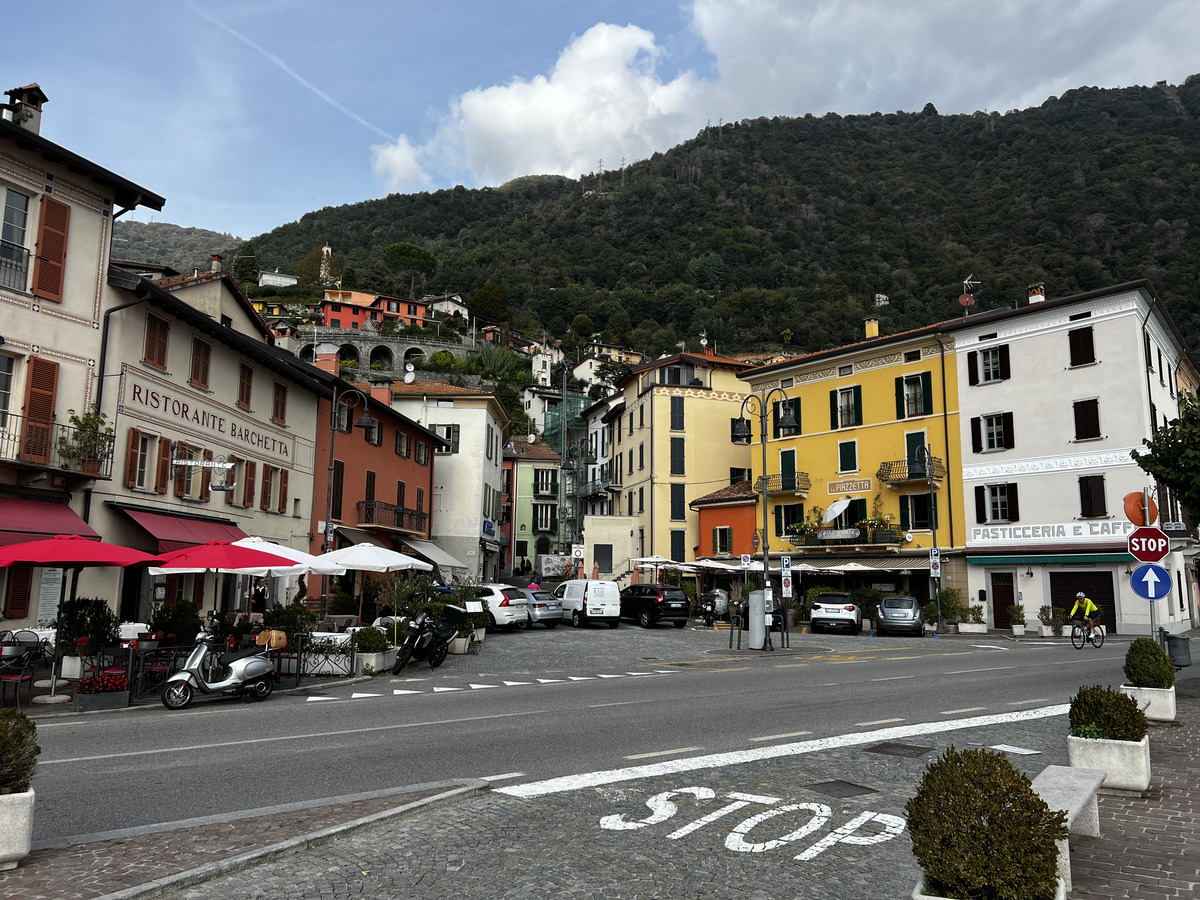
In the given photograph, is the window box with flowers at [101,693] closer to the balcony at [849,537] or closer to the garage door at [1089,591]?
the garage door at [1089,591]

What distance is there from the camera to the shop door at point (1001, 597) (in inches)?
1423

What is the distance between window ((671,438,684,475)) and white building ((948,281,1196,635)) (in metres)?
16.7

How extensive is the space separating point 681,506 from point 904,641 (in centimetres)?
2233

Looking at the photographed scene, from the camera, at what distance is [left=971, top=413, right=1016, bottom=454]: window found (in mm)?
37281

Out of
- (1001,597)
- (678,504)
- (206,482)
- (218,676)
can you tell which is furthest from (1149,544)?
(678,504)

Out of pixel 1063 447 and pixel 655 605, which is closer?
pixel 655 605

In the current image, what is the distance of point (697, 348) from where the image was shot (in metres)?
119

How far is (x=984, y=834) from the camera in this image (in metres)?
4.05

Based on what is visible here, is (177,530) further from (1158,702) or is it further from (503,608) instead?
(1158,702)

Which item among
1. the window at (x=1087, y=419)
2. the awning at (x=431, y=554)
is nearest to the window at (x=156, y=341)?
the awning at (x=431, y=554)

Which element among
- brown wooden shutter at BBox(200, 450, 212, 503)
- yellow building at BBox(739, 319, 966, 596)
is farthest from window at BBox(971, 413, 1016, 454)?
brown wooden shutter at BBox(200, 450, 212, 503)

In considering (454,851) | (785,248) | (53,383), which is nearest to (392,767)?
(454,851)

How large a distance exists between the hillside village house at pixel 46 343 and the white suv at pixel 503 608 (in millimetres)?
14563

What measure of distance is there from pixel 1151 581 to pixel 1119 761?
5684mm
